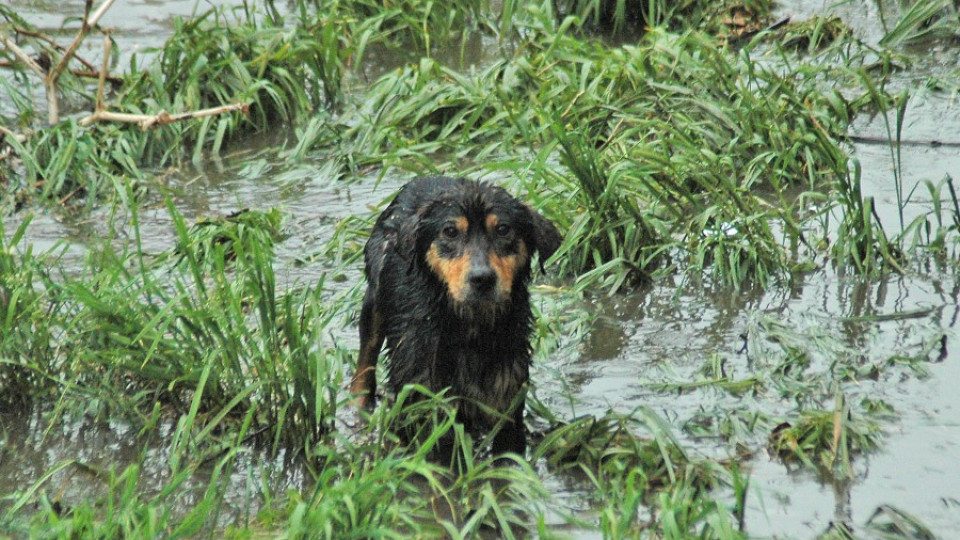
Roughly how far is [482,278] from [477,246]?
16cm

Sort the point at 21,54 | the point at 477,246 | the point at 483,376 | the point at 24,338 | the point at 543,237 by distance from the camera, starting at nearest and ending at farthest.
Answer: the point at 477,246 < the point at 483,376 < the point at 543,237 < the point at 24,338 < the point at 21,54

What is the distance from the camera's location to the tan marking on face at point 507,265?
4.37 m

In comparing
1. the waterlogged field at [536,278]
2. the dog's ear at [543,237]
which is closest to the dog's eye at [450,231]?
the dog's ear at [543,237]

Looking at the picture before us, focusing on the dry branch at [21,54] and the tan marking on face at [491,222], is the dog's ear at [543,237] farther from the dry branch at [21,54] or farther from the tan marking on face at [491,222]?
the dry branch at [21,54]

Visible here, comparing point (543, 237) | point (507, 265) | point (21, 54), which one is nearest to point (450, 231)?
point (507, 265)

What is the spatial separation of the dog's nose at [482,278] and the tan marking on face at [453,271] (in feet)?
0.10

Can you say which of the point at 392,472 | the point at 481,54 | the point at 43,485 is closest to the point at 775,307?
the point at 392,472

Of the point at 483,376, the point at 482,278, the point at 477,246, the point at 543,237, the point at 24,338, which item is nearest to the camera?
the point at 482,278

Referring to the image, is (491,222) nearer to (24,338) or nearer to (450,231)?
(450,231)

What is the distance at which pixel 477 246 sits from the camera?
14.5ft

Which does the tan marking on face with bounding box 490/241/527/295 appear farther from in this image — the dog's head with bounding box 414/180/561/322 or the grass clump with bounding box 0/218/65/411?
the grass clump with bounding box 0/218/65/411

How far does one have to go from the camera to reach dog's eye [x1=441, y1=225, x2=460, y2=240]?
14.6 ft

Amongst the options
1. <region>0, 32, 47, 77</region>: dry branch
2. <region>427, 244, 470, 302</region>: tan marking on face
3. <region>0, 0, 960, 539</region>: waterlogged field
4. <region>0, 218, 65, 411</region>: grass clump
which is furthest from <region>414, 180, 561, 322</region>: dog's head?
<region>0, 32, 47, 77</region>: dry branch

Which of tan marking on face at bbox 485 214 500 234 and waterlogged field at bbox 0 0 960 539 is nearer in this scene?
waterlogged field at bbox 0 0 960 539
